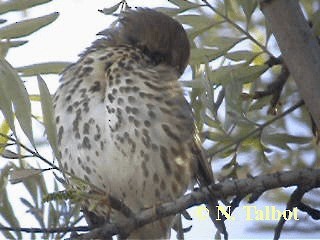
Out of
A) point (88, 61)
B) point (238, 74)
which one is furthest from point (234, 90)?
point (88, 61)

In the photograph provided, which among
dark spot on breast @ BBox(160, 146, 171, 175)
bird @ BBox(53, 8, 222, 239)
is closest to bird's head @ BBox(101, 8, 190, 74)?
bird @ BBox(53, 8, 222, 239)

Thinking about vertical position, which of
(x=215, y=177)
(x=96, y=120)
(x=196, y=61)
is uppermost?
(x=196, y=61)

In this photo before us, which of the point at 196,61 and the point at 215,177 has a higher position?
the point at 196,61

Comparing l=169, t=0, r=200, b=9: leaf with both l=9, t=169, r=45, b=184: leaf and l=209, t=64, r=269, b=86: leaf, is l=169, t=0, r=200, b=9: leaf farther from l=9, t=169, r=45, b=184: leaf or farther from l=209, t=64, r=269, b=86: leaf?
l=9, t=169, r=45, b=184: leaf

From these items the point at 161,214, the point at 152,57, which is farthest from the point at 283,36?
the point at 152,57

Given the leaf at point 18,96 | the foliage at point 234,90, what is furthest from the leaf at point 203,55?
the leaf at point 18,96

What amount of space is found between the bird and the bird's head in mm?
102

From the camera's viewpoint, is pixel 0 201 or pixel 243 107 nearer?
pixel 0 201

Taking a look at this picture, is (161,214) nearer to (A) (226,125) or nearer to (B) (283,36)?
(A) (226,125)

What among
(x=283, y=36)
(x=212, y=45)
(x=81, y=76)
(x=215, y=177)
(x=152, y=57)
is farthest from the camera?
(x=152, y=57)

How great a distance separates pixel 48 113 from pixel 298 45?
0.89 metres

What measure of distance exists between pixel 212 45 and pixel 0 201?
3.70ft

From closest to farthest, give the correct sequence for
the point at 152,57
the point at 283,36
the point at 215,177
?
1. the point at 283,36
2. the point at 215,177
3. the point at 152,57

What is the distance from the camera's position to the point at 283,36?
9.42 feet
